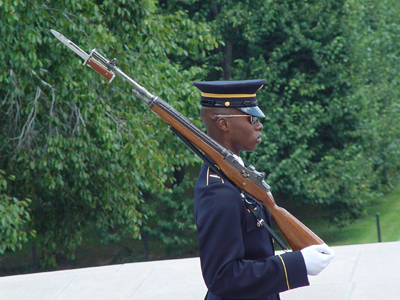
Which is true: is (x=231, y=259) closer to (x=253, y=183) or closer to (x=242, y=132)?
(x=253, y=183)

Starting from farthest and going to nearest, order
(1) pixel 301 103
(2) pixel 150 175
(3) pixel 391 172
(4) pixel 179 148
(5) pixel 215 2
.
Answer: (3) pixel 391 172
(5) pixel 215 2
(1) pixel 301 103
(4) pixel 179 148
(2) pixel 150 175

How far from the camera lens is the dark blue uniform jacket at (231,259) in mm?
2062

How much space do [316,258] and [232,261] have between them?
0.34 meters

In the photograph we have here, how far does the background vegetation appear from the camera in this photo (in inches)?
256

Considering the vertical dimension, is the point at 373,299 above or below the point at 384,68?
below

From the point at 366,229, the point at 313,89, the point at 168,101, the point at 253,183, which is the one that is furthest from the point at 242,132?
the point at 366,229

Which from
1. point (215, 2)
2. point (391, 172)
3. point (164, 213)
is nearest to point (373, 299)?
point (164, 213)

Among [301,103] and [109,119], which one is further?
[301,103]

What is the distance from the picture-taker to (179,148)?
799 cm

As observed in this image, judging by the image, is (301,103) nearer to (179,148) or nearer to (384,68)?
(384,68)

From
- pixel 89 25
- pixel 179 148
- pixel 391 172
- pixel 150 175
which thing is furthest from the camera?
pixel 391 172

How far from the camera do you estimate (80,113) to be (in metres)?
6.82

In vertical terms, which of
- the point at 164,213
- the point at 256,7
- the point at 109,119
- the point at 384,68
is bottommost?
the point at 164,213

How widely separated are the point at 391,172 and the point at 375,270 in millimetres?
9607
